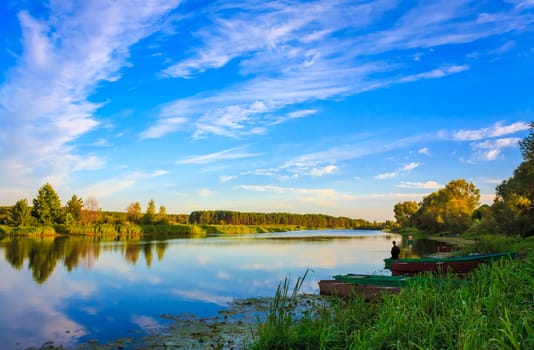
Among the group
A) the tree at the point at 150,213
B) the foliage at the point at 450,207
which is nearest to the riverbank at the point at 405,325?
the foliage at the point at 450,207

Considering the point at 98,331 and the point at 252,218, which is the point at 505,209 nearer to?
the point at 98,331

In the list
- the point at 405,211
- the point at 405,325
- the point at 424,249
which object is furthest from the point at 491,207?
the point at 405,211

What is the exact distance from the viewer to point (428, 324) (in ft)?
19.7

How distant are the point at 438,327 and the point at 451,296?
206cm

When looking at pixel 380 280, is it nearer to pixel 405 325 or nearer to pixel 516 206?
pixel 405 325

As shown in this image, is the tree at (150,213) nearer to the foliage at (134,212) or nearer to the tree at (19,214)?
the foliage at (134,212)

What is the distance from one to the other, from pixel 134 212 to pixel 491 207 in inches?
2850

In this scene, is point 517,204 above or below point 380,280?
above

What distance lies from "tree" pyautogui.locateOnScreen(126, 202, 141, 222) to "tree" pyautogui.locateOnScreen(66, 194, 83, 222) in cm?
1206

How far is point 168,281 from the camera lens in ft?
70.0

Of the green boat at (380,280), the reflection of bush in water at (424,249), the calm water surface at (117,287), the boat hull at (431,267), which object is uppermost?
the green boat at (380,280)

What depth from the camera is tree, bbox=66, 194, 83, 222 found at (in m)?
77.1

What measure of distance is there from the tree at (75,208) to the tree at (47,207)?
17.5ft

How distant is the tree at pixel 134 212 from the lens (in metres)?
88.1
